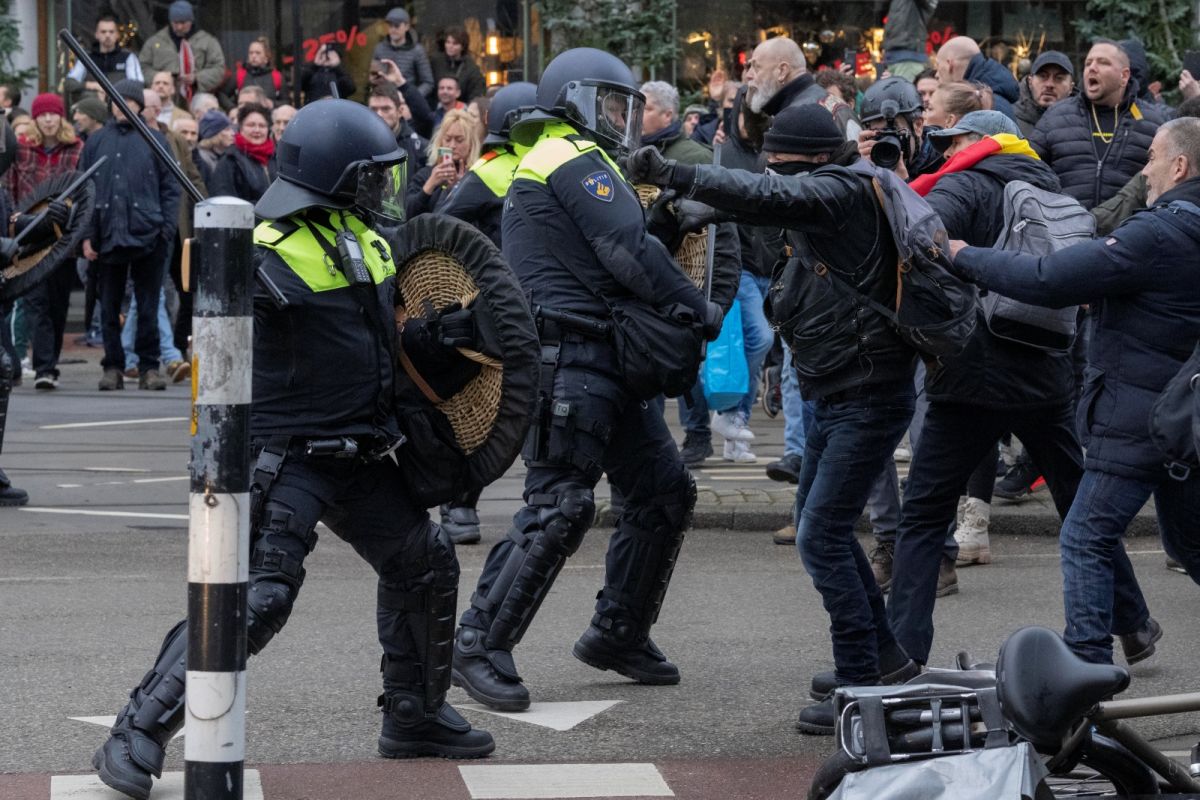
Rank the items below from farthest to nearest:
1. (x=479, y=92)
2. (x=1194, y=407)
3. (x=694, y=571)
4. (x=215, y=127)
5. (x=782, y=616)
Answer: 1. (x=479, y=92)
2. (x=215, y=127)
3. (x=694, y=571)
4. (x=782, y=616)
5. (x=1194, y=407)

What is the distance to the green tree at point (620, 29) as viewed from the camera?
→ 1808 centimetres

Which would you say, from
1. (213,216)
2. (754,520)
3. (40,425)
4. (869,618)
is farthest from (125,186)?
(213,216)

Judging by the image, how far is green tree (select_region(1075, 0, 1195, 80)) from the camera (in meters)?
17.3

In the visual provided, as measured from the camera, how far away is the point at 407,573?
209 inches

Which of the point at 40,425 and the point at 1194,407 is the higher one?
the point at 1194,407

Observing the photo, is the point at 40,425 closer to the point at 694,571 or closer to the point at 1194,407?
the point at 694,571

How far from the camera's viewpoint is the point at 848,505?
592 cm

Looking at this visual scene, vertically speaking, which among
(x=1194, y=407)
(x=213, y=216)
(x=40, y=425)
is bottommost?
(x=40, y=425)

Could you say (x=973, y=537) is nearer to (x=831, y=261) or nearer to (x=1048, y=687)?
(x=831, y=261)

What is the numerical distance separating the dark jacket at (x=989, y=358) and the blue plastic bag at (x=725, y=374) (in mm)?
2376

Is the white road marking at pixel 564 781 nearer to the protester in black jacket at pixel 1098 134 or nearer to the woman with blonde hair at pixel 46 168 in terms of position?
the protester in black jacket at pixel 1098 134

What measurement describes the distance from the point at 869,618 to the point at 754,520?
3474mm

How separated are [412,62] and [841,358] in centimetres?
1372

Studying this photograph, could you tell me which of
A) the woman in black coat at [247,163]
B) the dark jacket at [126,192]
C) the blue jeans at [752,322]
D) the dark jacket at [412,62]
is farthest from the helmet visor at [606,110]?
the dark jacket at [412,62]
